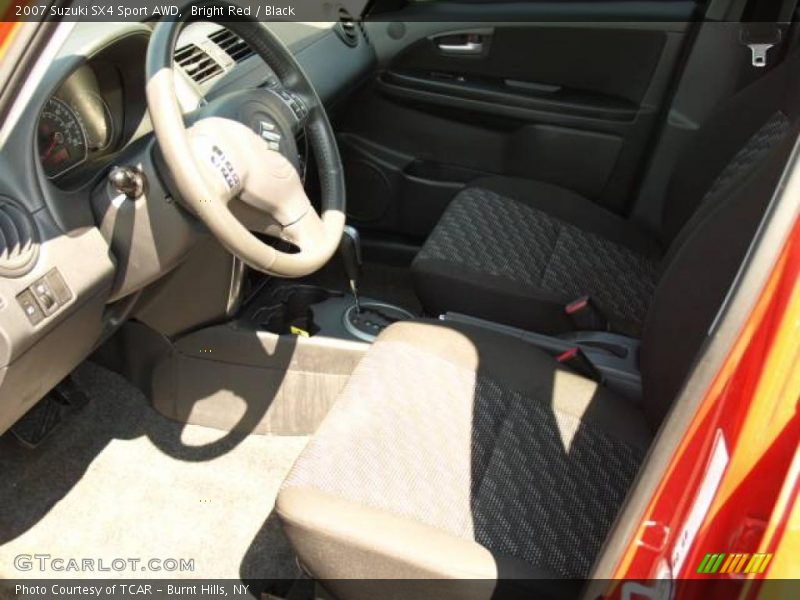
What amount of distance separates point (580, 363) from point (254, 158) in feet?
2.25

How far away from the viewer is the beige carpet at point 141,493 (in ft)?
5.57

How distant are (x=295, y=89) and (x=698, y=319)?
31.6 inches

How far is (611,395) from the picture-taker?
57.8 inches

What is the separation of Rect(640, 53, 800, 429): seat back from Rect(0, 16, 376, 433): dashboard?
0.78m

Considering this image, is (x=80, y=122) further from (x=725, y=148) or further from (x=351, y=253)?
(x=725, y=148)

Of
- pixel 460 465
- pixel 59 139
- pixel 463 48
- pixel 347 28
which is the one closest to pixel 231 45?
pixel 347 28

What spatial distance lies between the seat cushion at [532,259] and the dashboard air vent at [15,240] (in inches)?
32.5

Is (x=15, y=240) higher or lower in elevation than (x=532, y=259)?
higher

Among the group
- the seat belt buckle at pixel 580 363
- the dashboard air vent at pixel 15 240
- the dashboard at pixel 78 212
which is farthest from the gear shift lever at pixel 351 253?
the dashboard air vent at pixel 15 240

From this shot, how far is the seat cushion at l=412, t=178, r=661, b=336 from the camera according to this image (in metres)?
1.76

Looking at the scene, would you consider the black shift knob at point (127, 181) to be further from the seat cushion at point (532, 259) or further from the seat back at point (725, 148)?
the seat back at point (725, 148)

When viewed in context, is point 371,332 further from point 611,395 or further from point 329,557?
point 329,557

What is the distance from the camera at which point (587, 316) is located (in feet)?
5.59

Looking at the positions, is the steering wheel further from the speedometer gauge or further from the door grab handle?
the door grab handle
